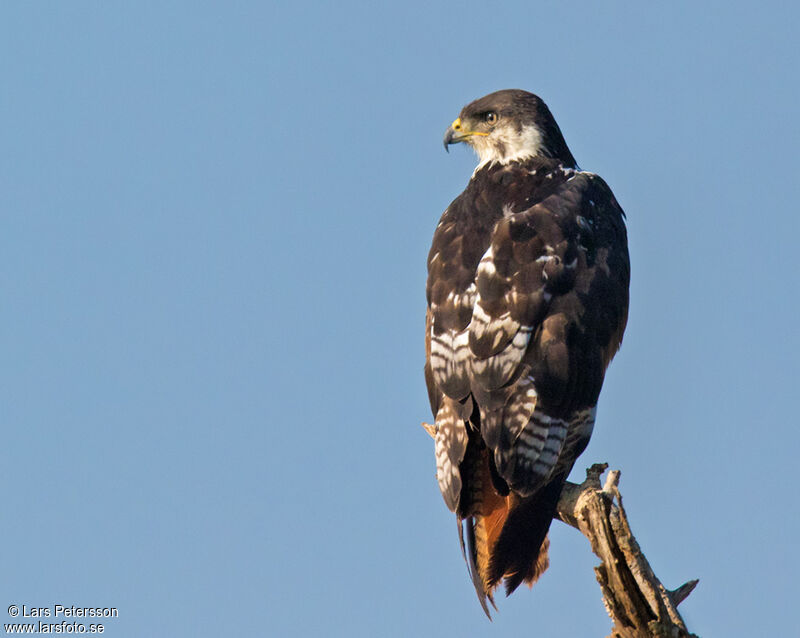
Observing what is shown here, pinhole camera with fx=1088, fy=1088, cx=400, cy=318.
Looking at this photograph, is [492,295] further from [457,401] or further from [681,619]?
[681,619]

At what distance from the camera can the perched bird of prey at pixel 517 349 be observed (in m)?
6.55

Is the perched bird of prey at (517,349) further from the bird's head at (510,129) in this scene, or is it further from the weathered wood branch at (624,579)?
the weathered wood branch at (624,579)

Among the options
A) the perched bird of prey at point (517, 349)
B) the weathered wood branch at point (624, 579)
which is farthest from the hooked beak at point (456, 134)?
the weathered wood branch at point (624, 579)

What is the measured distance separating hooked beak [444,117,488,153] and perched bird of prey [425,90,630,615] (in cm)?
95

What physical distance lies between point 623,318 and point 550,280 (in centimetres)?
83

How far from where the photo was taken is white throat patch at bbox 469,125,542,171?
26.5 ft

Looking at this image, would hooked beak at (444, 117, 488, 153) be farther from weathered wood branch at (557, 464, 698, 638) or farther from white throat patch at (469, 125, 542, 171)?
weathered wood branch at (557, 464, 698, 638)

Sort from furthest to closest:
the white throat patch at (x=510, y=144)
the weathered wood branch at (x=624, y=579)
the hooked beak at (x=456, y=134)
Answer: the hooked beak at (x=456, y=134) < the white throat patch at (x=510, y=144) < the weathered wood branch at (x=624, y=579)

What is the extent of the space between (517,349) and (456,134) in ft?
8.15

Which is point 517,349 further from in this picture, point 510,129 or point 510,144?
point 510,129

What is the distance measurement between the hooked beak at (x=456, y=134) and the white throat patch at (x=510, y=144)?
0.67ft

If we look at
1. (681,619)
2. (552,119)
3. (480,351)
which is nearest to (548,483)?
(480,351)

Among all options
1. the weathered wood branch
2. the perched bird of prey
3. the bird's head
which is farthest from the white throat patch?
the weathered wood branch

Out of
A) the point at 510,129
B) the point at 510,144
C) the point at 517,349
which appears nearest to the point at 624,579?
the point at 517,349
